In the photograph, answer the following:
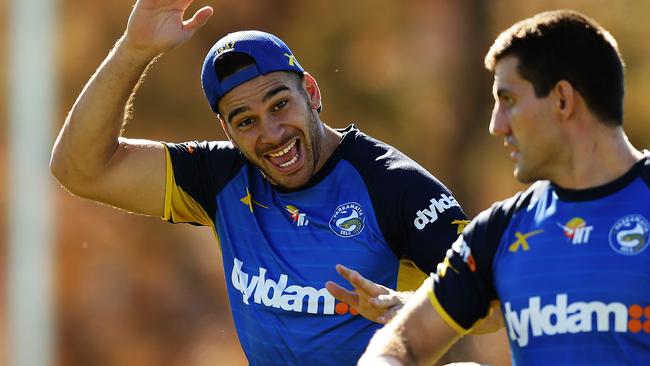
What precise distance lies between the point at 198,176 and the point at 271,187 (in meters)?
0.41

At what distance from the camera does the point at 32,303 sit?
16.1 metres

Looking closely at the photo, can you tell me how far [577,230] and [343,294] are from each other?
1.21 m

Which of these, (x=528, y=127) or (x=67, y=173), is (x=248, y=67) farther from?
(x=528, y=127)

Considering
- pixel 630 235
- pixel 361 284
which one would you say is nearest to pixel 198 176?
pixel 361 284

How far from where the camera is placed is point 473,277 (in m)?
5.34

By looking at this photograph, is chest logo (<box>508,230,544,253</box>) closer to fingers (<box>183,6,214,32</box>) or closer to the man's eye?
the man's eye

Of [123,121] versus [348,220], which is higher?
[123,121]

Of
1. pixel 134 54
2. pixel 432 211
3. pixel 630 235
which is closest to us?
pixel 630 235

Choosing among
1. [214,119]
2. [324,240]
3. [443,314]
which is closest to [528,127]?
[443,314]

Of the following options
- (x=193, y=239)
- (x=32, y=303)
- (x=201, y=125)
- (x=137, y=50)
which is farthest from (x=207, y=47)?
(x=137, y=50)

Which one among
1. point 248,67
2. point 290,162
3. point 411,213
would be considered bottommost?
point 411,213

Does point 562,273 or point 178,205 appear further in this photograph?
point 178,205

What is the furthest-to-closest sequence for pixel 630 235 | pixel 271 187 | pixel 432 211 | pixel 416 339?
pixel 271 187, pixel 432 211, pixel 416 339, pixel 630 235

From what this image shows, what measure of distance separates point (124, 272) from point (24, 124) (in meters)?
4.36
